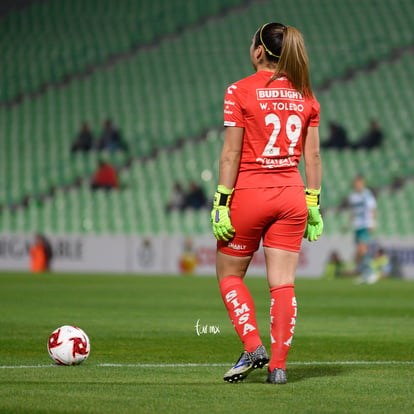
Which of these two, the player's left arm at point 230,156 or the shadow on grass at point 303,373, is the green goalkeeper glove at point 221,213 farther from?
the shadow on grass at point 303,373

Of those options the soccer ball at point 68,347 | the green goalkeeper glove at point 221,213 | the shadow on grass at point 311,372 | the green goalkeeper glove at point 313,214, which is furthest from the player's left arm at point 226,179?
the soccer ball at point 68,347

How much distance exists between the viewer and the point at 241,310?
6363 millimetres

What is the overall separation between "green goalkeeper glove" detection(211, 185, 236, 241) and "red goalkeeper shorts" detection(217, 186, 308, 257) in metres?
0.08

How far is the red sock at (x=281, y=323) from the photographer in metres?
6.21

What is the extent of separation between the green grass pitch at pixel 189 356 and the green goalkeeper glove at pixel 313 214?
91cm

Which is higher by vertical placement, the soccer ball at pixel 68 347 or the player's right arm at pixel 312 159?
the player's right arm at pixel 312 159

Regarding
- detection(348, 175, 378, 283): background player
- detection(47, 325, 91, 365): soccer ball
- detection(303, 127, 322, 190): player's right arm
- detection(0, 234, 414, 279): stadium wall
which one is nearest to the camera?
detection(303, 127, 322, 190): player's right arm

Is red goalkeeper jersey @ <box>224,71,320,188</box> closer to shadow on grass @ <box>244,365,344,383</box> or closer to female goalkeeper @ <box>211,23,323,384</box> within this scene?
female goalkeeper @ <box>211,23,323,384</box>

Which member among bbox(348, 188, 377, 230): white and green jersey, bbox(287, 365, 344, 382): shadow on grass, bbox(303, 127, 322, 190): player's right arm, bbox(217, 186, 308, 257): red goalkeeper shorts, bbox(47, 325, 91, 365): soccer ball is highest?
bbox(348, 188, 377, 230): white and green jersey

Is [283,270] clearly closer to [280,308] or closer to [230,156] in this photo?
[280,308]

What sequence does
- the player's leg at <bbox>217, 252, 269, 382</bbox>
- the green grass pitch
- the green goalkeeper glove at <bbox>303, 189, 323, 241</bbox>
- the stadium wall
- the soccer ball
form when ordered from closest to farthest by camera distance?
the green grass pitch → the player's leg at <bbox>217, 252, 269, 382</bbox> → the green goalkeeper glove at <bbox>303, 189, 323, 241</bbox> → the soccer ball → the stadium wall

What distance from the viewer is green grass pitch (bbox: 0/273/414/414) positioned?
5.51 meters

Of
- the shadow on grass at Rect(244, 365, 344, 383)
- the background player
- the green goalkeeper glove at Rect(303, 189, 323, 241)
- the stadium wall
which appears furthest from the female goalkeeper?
the stadium wall

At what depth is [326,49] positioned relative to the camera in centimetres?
3344
